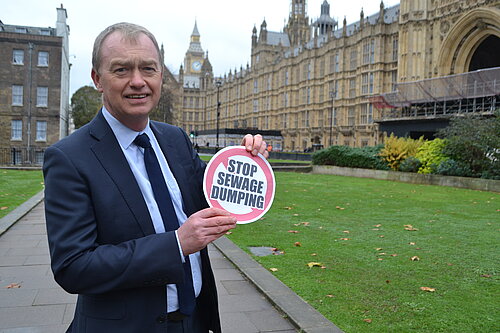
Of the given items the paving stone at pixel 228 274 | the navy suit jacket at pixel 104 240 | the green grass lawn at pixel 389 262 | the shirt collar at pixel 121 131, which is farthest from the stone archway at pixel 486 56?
the navy suit jacket at pixel 104 240

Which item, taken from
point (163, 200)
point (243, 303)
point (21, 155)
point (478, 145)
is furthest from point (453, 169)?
point (21, 155)

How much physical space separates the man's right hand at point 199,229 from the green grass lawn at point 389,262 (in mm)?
2378

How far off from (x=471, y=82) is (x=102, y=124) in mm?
31707

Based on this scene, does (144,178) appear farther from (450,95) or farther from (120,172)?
(450,95)

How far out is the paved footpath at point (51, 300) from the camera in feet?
11.6

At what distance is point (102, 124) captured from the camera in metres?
1.61

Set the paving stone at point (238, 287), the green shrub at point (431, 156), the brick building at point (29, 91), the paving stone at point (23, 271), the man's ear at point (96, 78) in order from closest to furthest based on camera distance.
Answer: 1. the man's ear at point (96, 78)
2. the paving stone at point (238, 287)
3. the paving stone at point (23, 271)
4. the green shrub at point (431, 156)
5. the brick building at point (29, 91)

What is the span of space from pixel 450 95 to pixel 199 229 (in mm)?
32120

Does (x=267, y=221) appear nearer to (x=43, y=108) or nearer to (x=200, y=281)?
(x=200, y=281)

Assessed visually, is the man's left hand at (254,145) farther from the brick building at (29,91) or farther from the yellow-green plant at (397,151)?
the brick building at (29,91)

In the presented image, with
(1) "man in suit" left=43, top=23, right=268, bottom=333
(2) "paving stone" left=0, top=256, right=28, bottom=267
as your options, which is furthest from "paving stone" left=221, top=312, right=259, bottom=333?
(2) "paving stone" left=0, top=256, right=28, bottom=267

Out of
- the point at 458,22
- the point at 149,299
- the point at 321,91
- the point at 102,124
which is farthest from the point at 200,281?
the point at 321,91

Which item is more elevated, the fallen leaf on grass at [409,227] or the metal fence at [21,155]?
the metal fence at [21,155]

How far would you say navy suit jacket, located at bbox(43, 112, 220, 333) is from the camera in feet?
4.52
